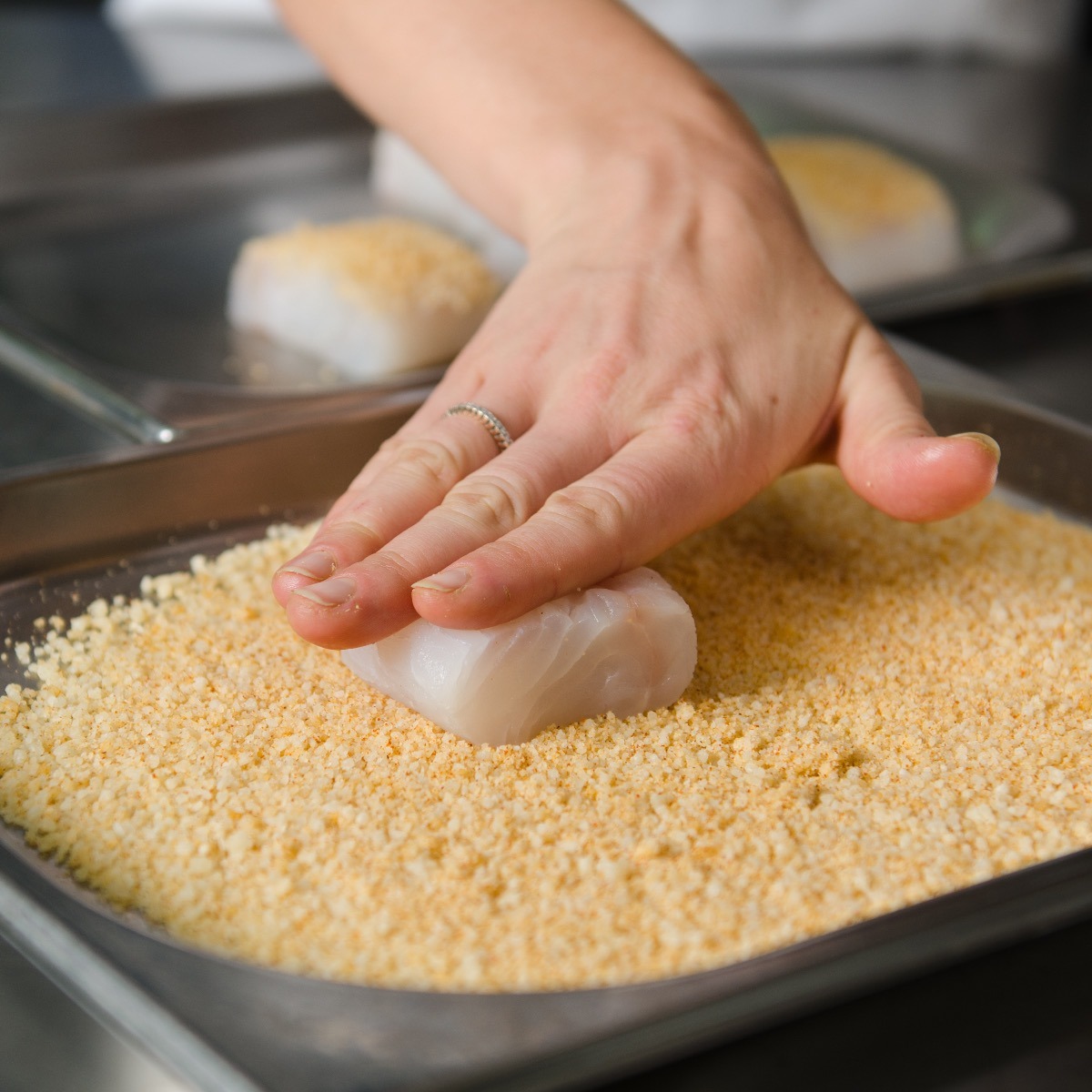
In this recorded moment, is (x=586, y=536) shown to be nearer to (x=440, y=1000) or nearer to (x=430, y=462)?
(x=430, y=462)

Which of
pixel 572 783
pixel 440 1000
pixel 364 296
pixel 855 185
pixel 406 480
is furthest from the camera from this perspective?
pixel 855 185

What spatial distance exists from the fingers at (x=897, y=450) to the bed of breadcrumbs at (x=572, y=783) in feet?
0.27

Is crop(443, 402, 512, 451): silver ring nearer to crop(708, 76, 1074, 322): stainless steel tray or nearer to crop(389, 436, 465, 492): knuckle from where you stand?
crop(389, 436, 465, 492): knuckle

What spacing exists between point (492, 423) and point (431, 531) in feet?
0.42

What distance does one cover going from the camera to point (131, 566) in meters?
0.86

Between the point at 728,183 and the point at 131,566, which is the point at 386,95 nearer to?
the point at 728,183

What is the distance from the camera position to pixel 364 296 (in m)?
1.22

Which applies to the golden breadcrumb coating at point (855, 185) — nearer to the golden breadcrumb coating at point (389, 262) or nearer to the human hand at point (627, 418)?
the golden breadcrumb coating at point (389, 262)

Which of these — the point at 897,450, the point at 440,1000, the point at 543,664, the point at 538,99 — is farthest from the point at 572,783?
the point at 538,99

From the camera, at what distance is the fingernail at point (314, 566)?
679 mm

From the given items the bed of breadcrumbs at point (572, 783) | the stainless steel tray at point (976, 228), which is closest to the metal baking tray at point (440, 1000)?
the bed of breadcrumbs at point (572, 783)

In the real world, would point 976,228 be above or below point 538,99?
below

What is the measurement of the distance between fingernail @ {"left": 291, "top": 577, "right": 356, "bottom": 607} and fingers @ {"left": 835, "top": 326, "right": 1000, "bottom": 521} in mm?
309

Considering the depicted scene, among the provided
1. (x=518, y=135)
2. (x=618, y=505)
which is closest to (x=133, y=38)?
(x=518, y=135)
